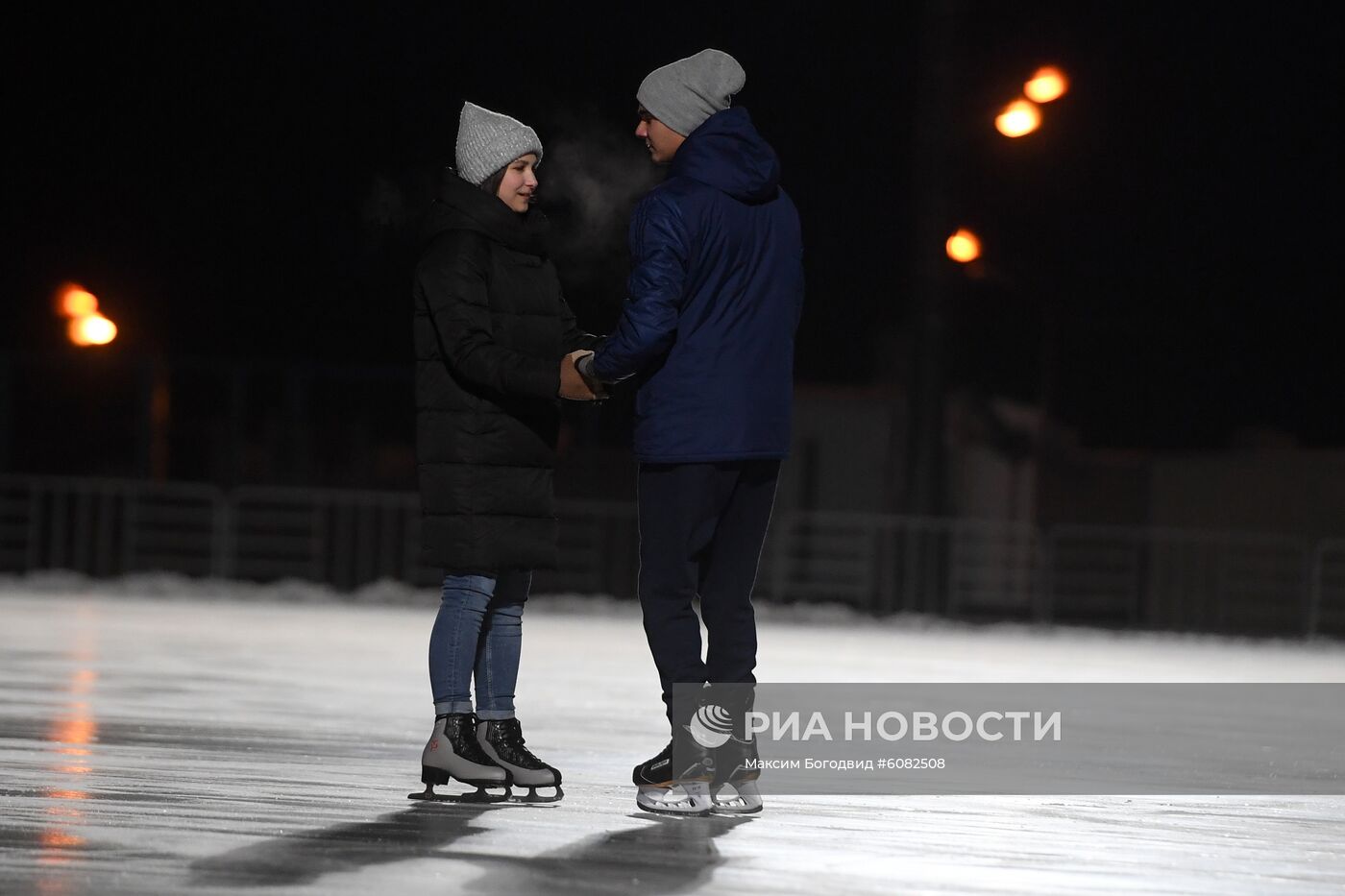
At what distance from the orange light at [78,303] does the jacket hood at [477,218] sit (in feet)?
34.9

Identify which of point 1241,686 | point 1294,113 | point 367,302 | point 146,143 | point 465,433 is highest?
point 1294,113

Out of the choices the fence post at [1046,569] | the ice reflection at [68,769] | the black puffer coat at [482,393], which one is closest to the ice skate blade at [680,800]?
the black puffer coat at [482,393]

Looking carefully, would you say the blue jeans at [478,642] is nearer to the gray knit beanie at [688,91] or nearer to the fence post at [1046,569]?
the gray knit beanie at [688,91]

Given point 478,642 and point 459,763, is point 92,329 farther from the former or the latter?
point 459,763

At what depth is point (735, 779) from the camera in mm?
4852

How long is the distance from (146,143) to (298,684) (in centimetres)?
1132

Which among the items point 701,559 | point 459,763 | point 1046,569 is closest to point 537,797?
point 459,763

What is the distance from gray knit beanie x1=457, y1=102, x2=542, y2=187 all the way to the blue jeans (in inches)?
38.1

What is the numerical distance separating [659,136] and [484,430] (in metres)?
0.80

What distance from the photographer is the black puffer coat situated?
4.88m

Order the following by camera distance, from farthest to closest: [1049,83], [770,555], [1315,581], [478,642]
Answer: [770,555]
[1315,581]
[1049,83]
[478,642]

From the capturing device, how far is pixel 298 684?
8.14 metres

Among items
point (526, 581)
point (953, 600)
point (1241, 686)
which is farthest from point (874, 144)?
point (526, 581)

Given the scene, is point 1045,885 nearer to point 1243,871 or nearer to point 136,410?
point 1243,871
